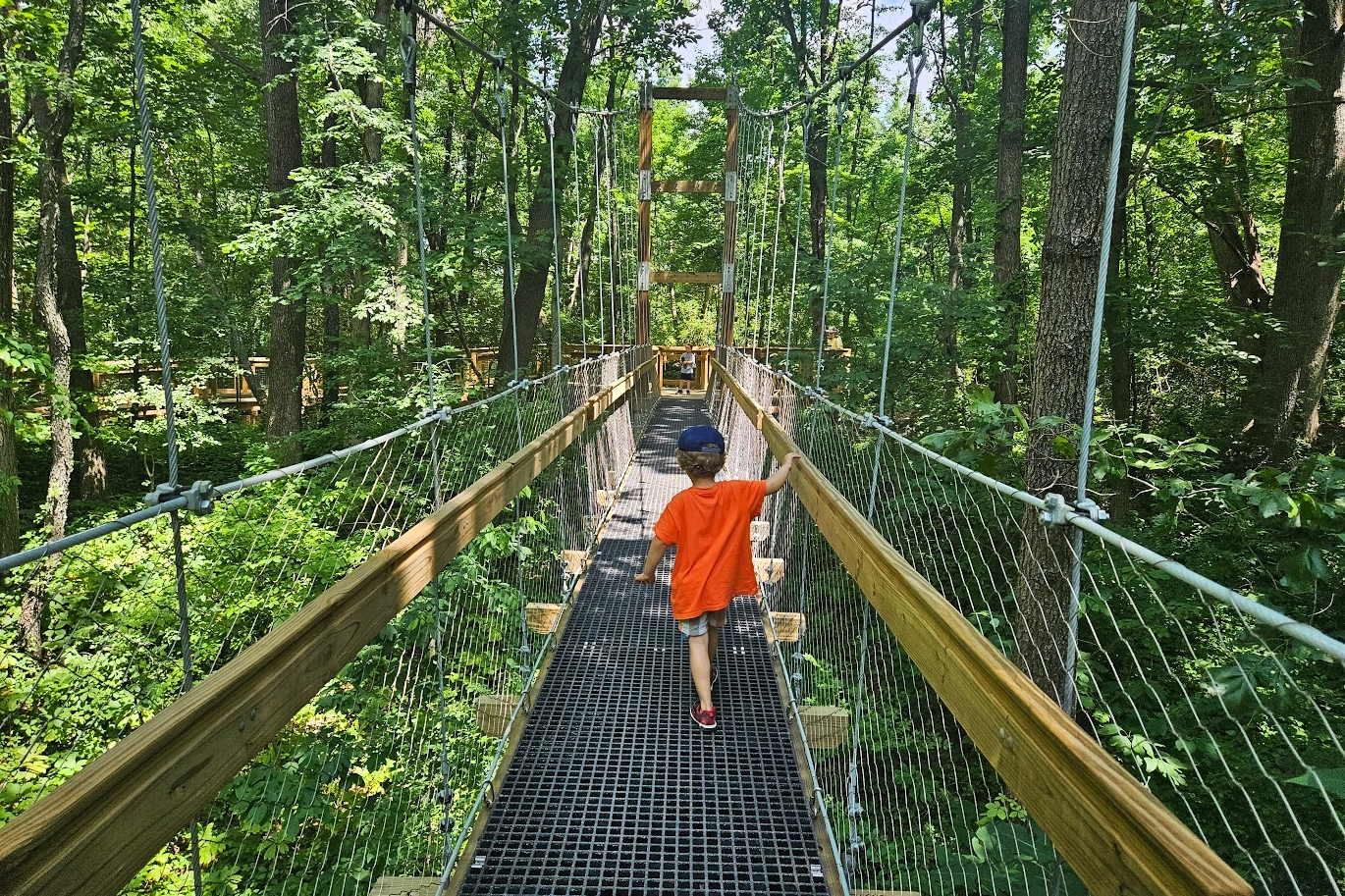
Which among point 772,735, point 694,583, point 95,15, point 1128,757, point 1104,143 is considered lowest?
point 1128,757

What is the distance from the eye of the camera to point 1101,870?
711mm

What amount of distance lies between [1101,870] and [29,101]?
29.0ft

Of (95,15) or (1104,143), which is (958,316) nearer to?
(1104,143)

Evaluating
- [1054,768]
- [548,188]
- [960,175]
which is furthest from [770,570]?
[960,175]

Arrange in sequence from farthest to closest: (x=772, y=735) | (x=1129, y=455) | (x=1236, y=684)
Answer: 1. (x=772, y=735)
2. (x=1129, y=455)
3. (x=1236, y=684)

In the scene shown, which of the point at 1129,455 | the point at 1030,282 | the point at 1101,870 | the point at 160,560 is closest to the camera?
the point at 1101,870

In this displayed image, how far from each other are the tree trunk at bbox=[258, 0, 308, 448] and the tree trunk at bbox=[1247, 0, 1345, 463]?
6.51 metres

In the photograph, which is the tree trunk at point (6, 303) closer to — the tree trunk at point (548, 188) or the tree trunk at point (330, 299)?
the tree trunk at point (330, 299)

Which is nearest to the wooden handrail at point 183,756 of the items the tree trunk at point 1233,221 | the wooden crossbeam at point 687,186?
the tree trunk at point 1233,221

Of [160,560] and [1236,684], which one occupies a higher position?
[1236,684]

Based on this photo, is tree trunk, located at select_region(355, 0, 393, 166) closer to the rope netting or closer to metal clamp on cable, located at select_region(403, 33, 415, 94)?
the rope netting

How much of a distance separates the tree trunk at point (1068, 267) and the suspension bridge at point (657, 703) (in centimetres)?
8

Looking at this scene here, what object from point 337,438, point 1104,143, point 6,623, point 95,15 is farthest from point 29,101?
point 1104,143

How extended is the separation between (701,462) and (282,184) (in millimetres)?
5593
